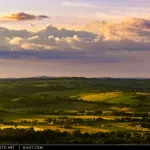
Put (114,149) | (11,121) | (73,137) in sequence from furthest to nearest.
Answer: (11,121) < (73,137) < (114,149)

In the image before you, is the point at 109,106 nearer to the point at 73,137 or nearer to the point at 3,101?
the point at 3,101

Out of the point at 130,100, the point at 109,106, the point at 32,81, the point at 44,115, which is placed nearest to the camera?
the point at 44,115

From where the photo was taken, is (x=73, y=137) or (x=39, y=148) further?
(x=73, y=137)

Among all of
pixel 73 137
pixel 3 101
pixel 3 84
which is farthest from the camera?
pixel 3 84

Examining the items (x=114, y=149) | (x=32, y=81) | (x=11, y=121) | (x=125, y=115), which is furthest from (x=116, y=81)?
(x=114, y=149)

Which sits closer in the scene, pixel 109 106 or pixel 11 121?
pixel 11 121

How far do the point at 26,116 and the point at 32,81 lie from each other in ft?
110

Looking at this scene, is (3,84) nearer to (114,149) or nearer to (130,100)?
(130,100)

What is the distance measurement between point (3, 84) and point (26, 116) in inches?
657

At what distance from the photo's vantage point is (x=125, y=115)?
91.7 feet

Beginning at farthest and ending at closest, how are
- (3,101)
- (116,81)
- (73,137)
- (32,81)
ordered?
(116,81), (32,81), (3,101), (73,137)

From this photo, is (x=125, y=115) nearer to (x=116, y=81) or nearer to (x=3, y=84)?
(x=3, y=84)

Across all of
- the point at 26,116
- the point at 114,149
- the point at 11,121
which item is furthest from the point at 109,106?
the point at 114,149

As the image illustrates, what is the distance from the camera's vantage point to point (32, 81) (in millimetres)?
59906
